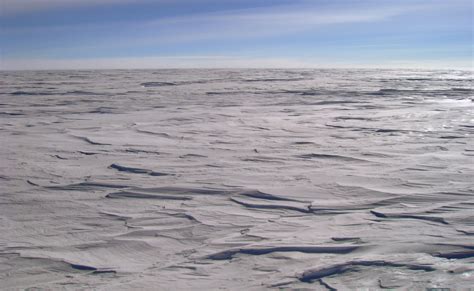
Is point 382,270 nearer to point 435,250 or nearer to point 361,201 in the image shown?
point 435,250

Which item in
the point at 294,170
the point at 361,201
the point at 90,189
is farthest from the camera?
the point at 294,170

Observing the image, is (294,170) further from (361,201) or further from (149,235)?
(149,235)

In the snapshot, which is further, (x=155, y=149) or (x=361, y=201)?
(x=155, y=149)

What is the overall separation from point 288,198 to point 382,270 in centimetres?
129

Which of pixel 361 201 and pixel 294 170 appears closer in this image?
pixel 361 201

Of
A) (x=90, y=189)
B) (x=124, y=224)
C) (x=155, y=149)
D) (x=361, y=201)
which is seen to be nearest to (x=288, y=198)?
(x=361, y=201)

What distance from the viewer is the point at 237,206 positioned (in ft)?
11.5

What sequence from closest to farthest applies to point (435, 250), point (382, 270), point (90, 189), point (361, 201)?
point (382, 270)
point (435, 250)
point (361, 201)
point (90, 189)

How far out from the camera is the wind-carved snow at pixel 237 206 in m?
2.45

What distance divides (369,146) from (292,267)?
3.36 meters

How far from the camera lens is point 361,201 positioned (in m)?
3.56

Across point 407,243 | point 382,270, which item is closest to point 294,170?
point 407,243

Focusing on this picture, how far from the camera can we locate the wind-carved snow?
245 cm

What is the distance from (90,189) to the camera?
390 centimetres
